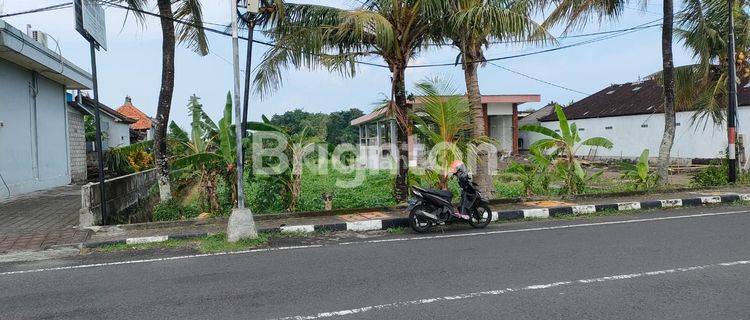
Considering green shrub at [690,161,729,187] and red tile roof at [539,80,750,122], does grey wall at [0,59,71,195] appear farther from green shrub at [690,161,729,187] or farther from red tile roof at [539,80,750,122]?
red tile roof at [539,80,750,122]

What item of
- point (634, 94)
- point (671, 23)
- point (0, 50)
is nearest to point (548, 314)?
point (671, 23)

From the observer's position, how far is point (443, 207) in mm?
8906

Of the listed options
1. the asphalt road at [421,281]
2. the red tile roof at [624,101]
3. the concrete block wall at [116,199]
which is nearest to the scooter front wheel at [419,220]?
the asphalt road at [421,281]

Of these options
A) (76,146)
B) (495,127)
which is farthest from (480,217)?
(495,127)

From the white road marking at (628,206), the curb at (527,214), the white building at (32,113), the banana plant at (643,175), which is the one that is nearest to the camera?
the curb at (527,214)

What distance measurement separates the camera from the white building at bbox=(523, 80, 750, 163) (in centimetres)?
2470

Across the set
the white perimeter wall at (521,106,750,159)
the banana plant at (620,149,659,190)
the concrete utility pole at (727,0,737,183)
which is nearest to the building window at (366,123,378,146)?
the white perimeter wall at (521,106,750,159)

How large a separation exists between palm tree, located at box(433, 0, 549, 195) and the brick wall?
1497 centimetres

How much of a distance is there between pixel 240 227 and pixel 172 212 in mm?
2770

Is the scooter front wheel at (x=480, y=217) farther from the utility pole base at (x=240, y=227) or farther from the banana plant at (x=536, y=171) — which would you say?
the utility pole base at (x=240, y=227)

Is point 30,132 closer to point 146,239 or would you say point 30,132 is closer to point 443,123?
point 146,239

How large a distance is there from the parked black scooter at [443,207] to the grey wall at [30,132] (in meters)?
11.0

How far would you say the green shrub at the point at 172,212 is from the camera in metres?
10.1

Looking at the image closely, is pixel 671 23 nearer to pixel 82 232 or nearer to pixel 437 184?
pixel 437 184
